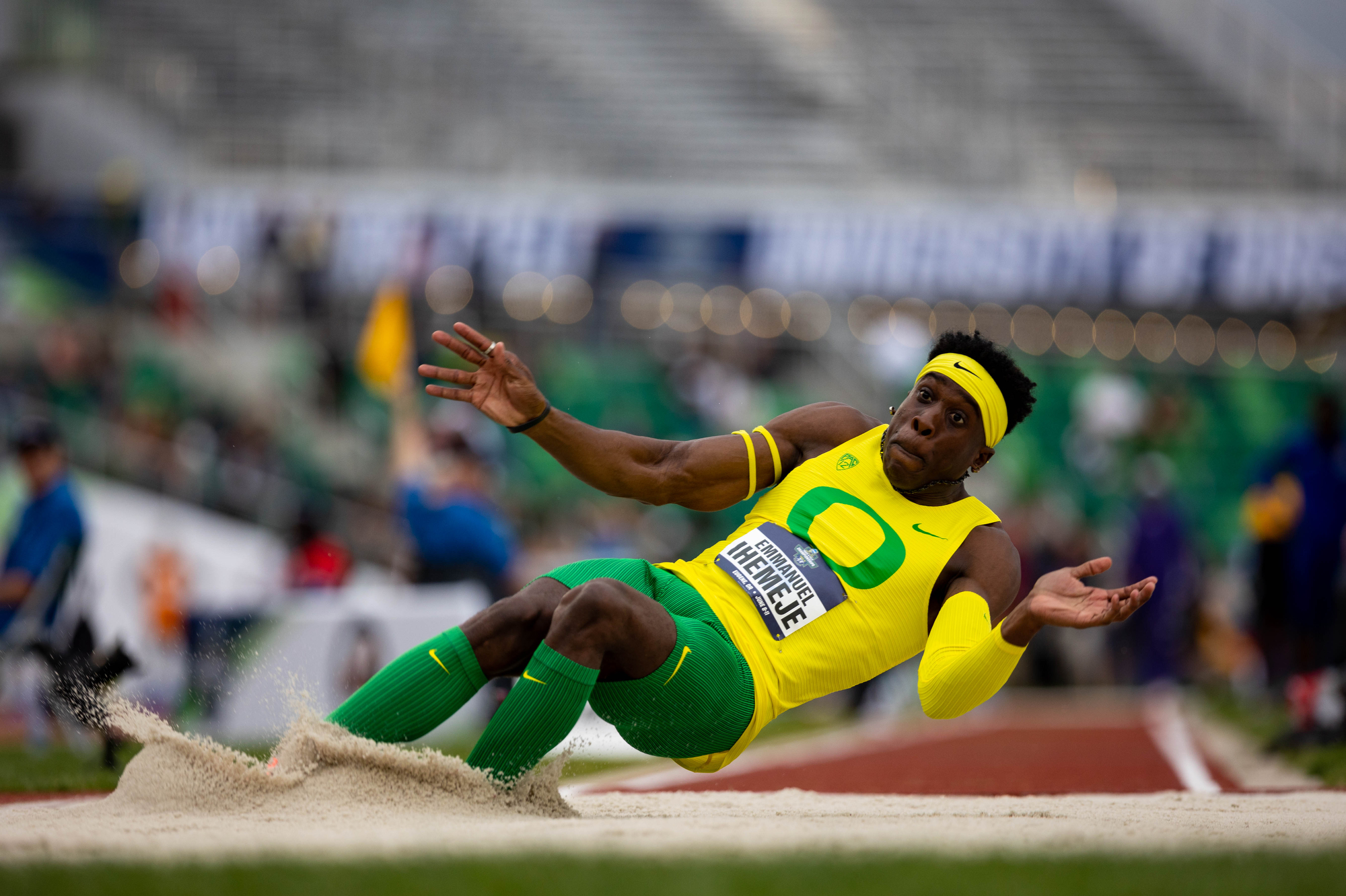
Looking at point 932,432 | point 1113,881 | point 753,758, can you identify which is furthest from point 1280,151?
point 1113,881

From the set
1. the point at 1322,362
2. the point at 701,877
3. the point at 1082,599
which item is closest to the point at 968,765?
the point at 1082,599

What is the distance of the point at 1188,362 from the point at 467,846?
15.0 meters

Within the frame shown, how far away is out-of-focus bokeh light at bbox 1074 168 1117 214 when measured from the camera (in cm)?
1878

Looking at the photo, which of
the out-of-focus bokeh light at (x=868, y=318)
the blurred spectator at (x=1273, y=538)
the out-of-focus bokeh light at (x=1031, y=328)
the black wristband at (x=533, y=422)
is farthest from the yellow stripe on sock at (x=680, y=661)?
the out-of-focus bokeh light at (x=1031, y=328)

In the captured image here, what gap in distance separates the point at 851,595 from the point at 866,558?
13 centimetres

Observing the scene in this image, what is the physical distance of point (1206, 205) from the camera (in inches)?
704

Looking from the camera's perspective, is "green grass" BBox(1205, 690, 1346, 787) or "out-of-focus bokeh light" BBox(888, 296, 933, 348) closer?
"green grass" BBox(1205, 690, 1346, 787)

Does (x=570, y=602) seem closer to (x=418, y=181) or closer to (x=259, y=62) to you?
(x=418, y=181)

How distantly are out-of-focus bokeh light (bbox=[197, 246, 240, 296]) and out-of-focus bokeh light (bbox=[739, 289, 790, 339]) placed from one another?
7435 mm

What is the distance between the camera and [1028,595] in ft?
14.2

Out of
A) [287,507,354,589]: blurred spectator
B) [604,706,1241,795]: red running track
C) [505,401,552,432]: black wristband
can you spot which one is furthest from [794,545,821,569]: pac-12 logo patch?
[287,507,354,589]: blurred spectator

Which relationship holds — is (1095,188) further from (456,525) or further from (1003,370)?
(1003,370)

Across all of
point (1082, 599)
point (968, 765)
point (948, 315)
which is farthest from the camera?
point (948, 315)

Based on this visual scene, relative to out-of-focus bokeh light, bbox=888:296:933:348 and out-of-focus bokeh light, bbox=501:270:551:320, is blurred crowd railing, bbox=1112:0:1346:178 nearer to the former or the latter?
out-of-focus bokeh light, bbox=888:296:933:348
